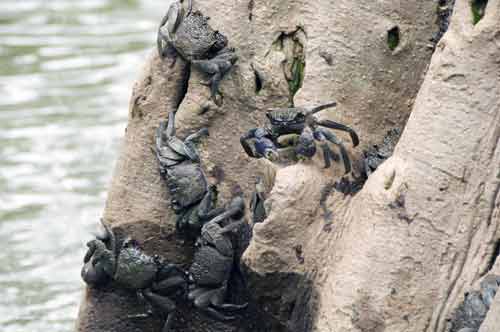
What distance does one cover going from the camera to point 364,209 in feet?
13.0

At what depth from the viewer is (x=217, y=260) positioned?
4434mm

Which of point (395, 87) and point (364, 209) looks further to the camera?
point (395, 87)

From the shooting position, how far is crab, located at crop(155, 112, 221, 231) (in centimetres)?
451

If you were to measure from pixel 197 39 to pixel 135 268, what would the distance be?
2.89 feet

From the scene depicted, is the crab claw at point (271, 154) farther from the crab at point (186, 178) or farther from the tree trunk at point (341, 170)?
the crab at point (186, 178)

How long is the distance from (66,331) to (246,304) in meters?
1.71

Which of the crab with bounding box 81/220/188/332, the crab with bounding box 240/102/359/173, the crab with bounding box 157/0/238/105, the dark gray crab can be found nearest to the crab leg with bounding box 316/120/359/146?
the crab with bounding box 240/102/359/173

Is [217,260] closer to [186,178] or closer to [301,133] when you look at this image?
[186,178]

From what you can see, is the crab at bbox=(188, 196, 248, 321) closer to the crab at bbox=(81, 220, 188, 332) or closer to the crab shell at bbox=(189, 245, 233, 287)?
the crab shell at bbox=(189, 245, 233, 287)

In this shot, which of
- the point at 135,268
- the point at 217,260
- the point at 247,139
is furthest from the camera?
the point at 135,268

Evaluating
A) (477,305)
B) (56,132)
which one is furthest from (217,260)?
(56,132)

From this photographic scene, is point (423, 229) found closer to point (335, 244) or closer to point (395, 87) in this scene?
point (335, 244)

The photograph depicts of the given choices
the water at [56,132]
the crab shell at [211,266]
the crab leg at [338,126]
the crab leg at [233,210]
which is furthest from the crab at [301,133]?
the water at [56,132]

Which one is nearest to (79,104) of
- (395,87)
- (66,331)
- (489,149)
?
(66,331)
